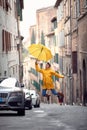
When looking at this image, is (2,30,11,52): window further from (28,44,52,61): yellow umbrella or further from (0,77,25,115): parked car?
(0,77,25,115): parked car

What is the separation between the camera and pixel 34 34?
12250 cm

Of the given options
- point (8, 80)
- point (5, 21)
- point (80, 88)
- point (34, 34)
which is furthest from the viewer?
point (34, 34)

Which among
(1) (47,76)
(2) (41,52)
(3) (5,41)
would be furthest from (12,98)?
(3) (5,41)

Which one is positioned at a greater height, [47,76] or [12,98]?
[47,76]

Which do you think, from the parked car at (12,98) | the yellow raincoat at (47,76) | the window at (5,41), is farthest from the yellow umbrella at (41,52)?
the parked car at (12,98)

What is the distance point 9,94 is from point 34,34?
103577 millimetres

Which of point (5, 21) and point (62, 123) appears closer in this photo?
point (62, 123)

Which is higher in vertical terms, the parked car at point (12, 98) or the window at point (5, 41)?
the window at point (5, 41)

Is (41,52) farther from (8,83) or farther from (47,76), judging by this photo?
(8,83)

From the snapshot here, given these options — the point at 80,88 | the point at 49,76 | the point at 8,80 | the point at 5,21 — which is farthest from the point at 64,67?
the point at 8,80

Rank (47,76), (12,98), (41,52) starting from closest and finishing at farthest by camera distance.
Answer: (12,98), (41,52), (47,76)

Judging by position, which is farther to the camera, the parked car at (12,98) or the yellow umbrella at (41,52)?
the yellow umbrella at (41,52)

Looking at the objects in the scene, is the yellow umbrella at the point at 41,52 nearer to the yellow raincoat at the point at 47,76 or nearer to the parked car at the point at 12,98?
the yellow raincoat at the point at 47,76

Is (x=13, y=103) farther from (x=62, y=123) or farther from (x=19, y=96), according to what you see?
(x=62, y=123)
